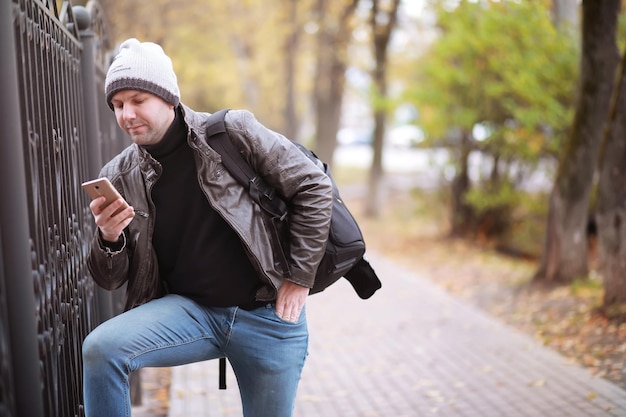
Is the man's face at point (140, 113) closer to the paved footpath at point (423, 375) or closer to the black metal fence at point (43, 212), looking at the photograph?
the black metal fence at point (43, 212)

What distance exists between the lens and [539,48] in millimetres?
11836

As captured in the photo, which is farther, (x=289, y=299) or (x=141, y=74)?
(x=289, y=299)

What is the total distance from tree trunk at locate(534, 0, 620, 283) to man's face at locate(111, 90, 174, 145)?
6.67 meters

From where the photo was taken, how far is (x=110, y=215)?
2773 millimetres

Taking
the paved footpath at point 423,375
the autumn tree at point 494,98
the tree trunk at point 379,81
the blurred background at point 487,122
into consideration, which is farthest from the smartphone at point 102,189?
the tree trunk at point 379,81

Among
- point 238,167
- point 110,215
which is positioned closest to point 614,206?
point 238,167

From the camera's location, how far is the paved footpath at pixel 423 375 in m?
5.68

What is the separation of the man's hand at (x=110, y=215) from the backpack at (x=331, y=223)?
43 centimetres

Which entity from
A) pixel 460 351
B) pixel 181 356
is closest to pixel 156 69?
pixel 181 356

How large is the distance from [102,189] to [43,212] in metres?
0.32

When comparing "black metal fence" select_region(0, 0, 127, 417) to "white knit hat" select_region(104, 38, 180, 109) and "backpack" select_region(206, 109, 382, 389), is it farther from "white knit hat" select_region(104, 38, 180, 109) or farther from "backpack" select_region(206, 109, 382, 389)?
"backpack" select_region(206, 109, 382, 389)

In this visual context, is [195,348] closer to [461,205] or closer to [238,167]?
[238,167]

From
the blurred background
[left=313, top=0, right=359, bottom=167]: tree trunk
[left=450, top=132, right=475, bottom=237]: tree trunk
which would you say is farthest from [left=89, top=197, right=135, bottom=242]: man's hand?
[left=313, top=0, right=359, bottom=167]: tree trunk

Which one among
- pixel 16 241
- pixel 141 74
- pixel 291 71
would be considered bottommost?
pixel 16 241
